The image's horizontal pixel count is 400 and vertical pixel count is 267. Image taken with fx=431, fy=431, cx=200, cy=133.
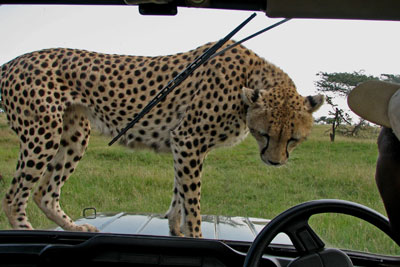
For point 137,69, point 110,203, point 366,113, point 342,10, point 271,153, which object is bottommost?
point 110,203

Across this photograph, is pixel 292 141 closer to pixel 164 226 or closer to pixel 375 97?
pixel 164 226

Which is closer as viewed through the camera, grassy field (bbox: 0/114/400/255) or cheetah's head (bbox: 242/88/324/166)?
cheetah's head (bbox: 242/88/324/166)

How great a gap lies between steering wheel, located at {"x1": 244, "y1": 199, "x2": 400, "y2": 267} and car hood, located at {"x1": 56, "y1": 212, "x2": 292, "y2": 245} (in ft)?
1.05

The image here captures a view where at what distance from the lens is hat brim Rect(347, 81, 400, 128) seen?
1.78 feet

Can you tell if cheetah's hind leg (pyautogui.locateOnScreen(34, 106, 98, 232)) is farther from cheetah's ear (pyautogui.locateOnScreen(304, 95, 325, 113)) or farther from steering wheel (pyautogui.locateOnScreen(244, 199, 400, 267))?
steering wheel (pyautogui.locateOnScreen(244, 199, 400, 267))

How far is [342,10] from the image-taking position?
2.56 feet

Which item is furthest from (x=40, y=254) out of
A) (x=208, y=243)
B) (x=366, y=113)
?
(x=366, y=113)

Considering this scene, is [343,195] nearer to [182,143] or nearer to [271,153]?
[271,153]

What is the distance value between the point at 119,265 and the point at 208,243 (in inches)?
9.4

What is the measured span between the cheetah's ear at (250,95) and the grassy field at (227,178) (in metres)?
0.27

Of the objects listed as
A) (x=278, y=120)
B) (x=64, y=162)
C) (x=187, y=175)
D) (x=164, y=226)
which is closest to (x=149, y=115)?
(x=187, y=175)

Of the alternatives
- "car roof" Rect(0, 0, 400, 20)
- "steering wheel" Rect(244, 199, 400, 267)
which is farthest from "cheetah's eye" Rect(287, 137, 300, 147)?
"car roof" Rect(0, 0, 400, 20)

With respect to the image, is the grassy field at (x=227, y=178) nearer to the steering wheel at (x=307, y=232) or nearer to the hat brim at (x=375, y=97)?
the steering wheel at (x=307, y=232)

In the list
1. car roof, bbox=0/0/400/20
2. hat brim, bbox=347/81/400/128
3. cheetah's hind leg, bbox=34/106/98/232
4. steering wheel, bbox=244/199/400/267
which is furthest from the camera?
cheetah's hind leg, bbox=34/106/98/232
